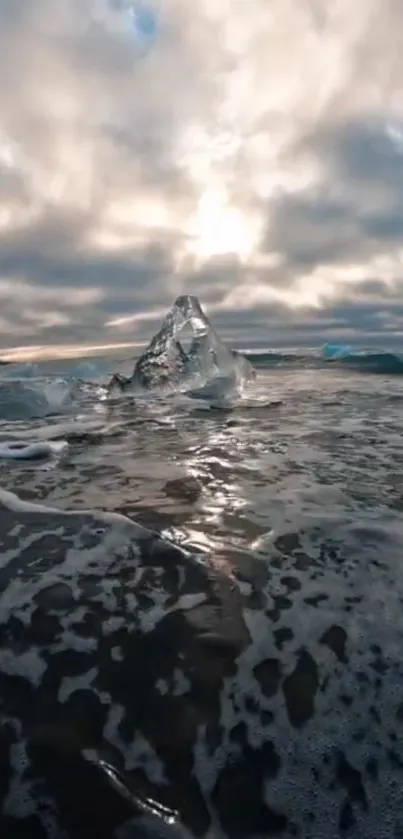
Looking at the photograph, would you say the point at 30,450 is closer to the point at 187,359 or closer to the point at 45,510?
the point at 45,510

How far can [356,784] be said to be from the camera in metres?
1.58

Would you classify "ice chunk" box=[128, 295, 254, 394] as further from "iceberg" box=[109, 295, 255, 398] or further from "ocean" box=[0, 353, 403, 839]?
"ocean" box=[0, 353, 403, 839]

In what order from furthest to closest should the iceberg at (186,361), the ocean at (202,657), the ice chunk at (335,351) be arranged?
the ice chunk at (335,351) < the iceberg at (186,361) < the ocean at (202,657)

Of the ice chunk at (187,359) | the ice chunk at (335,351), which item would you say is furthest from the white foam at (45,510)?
the ice chunk at (335,351)

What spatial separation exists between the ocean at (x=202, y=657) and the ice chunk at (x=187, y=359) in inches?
366

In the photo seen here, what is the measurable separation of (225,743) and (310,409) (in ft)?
24.6

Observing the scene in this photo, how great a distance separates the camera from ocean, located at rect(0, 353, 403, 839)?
1.51 metres

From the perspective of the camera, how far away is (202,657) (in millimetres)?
1980

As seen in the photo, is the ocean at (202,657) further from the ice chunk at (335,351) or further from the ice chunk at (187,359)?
the ice chunk at (335,351)

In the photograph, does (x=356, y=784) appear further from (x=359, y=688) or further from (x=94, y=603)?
(x=94, y=603)

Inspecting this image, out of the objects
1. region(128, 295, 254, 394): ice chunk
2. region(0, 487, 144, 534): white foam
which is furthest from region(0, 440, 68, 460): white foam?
region(128, 295, 254, 394): ice chunk

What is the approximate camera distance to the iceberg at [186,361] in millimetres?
13328

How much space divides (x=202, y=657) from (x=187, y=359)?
11.8m

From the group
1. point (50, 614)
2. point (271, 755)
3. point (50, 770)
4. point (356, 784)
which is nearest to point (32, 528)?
point (50, 614)
